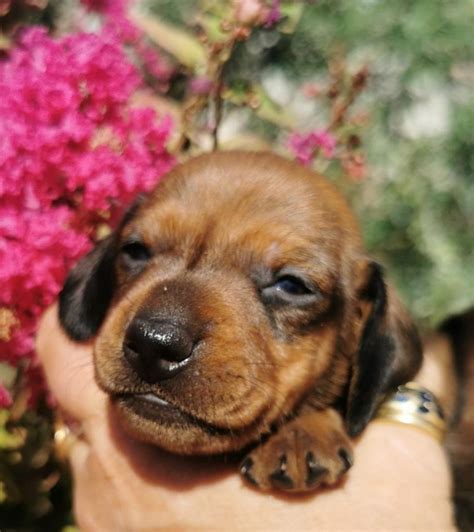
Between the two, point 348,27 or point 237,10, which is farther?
point 348,27

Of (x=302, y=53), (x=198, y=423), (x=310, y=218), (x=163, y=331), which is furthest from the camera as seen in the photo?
(x=302, y=53)

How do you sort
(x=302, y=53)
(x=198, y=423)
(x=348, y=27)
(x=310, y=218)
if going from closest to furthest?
(x=198, y=423), (x=310, y=218), (x=348, y=27), (x=302, y=53)

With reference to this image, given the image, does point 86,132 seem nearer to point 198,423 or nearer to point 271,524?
point 198,423

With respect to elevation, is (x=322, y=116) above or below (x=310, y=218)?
below

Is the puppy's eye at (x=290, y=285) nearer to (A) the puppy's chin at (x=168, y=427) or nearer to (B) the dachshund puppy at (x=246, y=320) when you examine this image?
(B) the dachshund puppy at (x=246, y=320)

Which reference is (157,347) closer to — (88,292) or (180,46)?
(88,292)

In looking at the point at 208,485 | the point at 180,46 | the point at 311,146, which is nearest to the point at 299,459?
the point at 208,485

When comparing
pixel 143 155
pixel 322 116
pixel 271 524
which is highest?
pixel 143 155

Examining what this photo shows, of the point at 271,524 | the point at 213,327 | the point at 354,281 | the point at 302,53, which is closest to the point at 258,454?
the point at 271,524
